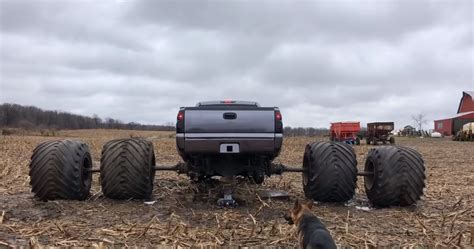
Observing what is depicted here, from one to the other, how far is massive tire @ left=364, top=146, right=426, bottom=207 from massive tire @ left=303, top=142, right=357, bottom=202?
384mm

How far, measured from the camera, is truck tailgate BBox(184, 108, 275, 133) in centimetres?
700

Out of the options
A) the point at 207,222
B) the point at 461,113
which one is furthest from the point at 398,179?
the point at 461,113

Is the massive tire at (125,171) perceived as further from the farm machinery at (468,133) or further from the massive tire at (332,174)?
the farm machinery at (468,133)

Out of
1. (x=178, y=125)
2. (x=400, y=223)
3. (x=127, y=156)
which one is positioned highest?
(x=178, y=125)

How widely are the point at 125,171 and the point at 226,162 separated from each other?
1.55 meters

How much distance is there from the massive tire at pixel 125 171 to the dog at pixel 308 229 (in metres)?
2.70

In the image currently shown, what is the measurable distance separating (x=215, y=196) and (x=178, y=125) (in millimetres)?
1553

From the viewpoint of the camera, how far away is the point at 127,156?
24.2ft

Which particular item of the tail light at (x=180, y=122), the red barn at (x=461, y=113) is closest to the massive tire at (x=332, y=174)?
the tail light at (x=180, y=122)

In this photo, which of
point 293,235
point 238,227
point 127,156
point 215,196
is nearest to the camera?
point 293,235

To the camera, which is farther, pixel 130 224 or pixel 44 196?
pixel 44 196

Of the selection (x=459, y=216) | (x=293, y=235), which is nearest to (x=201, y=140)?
(x=293, y=235)

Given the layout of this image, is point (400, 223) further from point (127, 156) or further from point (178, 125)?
point (127, 156)

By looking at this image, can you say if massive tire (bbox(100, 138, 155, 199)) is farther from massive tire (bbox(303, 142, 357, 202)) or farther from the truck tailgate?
massive tire (bbox(303, 142, 357, 202))
